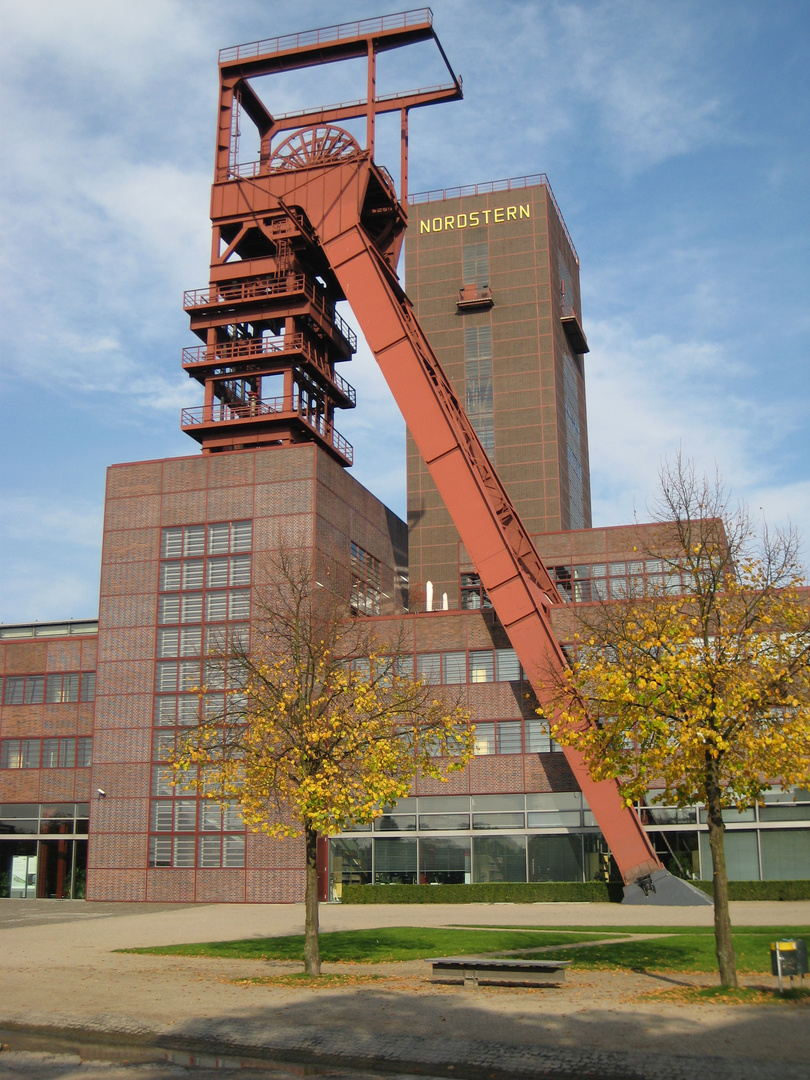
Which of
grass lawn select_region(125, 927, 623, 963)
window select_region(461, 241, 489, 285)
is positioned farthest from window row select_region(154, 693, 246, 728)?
window select_region(461, 241, 489, 285)

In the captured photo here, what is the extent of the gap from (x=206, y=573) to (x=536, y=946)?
2513 cm

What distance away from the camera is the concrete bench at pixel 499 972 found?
15.8 metres

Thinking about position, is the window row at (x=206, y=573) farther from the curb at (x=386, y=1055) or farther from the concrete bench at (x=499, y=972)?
the curb at (x=386, y=1055)

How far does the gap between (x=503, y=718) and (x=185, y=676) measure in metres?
13.3

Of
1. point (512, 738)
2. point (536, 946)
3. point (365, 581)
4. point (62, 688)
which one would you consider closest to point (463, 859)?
point (512, 738)

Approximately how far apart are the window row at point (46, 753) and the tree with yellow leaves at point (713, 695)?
32929mm

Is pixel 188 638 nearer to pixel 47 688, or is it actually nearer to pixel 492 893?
pixel 47 688

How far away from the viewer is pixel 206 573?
43.1 meters

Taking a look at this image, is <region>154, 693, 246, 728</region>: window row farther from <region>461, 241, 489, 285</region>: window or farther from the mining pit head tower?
<region>461, 241, 489, 285</region>: window

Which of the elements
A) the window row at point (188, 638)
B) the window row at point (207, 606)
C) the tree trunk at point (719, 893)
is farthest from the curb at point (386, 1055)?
the window row at point (207, 606)

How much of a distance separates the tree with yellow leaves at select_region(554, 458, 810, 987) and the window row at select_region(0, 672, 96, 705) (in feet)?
109

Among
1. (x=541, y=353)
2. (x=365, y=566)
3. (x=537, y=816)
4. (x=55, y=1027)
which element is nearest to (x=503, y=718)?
(x=537, y=816)

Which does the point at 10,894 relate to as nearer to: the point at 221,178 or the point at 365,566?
the point at 365,566

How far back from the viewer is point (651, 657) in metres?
16.4
